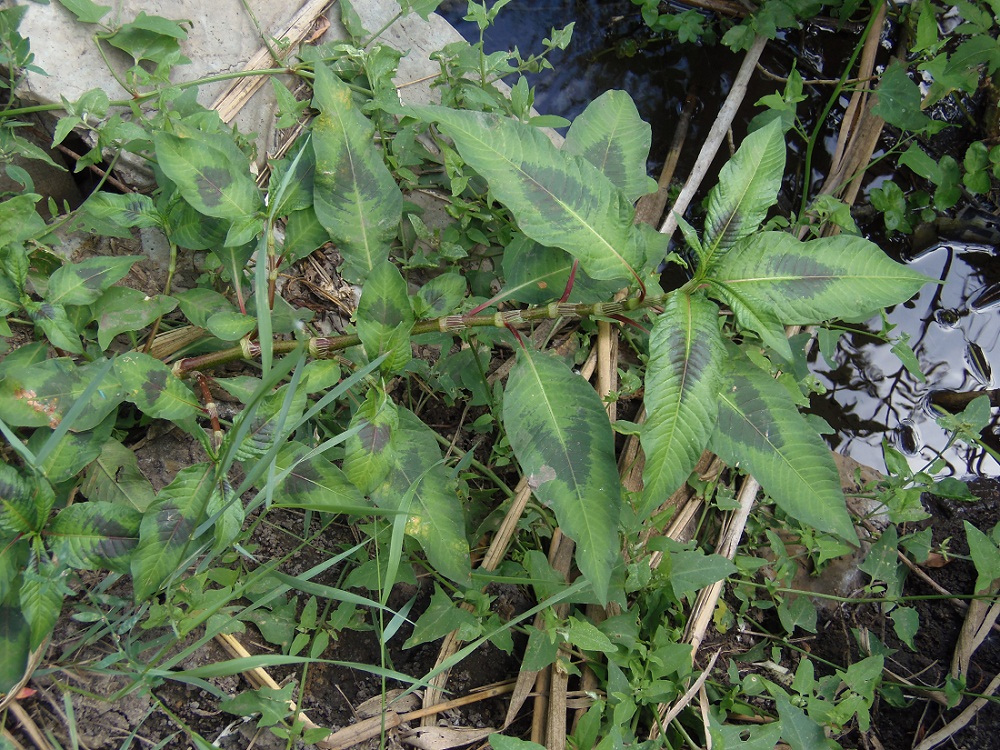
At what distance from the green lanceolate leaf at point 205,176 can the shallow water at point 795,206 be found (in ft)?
5.51

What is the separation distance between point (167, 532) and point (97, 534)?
0.21 m

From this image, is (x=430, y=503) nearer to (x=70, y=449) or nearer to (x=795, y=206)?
(x=70, y=449)

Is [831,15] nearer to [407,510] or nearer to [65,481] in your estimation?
[407,510]

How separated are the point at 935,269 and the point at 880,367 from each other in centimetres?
52

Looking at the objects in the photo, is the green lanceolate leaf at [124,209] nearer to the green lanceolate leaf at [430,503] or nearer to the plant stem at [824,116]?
the green lanceolate leaf at [430,503]

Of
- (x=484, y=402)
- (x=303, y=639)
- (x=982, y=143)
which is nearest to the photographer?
(x=303, y=639)

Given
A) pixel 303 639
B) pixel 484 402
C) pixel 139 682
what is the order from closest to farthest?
pixel 139 682, pixel 303 639, pixel 484 402

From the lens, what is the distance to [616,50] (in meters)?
3.33

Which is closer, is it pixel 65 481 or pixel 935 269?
pixel 65 481

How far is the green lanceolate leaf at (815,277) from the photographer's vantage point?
166cm

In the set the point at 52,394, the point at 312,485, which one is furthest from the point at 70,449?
the point at 312,485

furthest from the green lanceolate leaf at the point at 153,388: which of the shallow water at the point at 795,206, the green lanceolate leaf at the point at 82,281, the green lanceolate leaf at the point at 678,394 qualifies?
the shallow water at the point at 795,206

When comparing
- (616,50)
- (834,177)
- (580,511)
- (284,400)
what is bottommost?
(580,511)

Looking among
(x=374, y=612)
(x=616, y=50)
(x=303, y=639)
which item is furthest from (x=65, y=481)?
(x=616, y=50)
